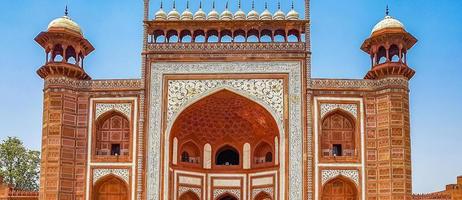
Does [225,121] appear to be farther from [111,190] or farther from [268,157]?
[111,190]

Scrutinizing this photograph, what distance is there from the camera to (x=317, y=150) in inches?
776

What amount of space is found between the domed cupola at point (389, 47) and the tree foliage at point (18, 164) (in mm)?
17423

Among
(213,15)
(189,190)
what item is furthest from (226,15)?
(189,190)

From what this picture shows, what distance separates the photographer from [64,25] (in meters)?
20.3

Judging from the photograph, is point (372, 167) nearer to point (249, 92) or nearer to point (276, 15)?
point (249, 92)

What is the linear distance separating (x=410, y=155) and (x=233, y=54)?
6229 mm

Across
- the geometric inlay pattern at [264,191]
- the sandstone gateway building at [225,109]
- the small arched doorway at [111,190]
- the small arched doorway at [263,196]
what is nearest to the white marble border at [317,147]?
the sandstone gateway building at [225,109]

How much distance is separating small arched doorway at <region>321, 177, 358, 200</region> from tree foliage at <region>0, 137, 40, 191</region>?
1632cm

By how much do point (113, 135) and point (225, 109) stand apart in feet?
12.2

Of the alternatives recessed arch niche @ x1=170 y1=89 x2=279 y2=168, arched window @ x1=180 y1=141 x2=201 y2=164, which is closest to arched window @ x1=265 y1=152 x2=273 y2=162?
recessed arch niche @ x1=170 y1=89 x2=279 y2=168

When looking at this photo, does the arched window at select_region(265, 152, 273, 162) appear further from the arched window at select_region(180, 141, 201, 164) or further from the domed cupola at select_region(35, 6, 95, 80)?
the domed cupola at select_region(35, 6, 95, 80)

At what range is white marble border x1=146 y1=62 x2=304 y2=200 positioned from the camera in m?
19.6

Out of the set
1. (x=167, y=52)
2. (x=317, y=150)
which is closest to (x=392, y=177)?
(x=317, y=150)

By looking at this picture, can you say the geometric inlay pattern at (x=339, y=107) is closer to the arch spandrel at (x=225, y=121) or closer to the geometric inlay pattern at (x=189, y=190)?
the arch spandrel at (x=225, y=121)
